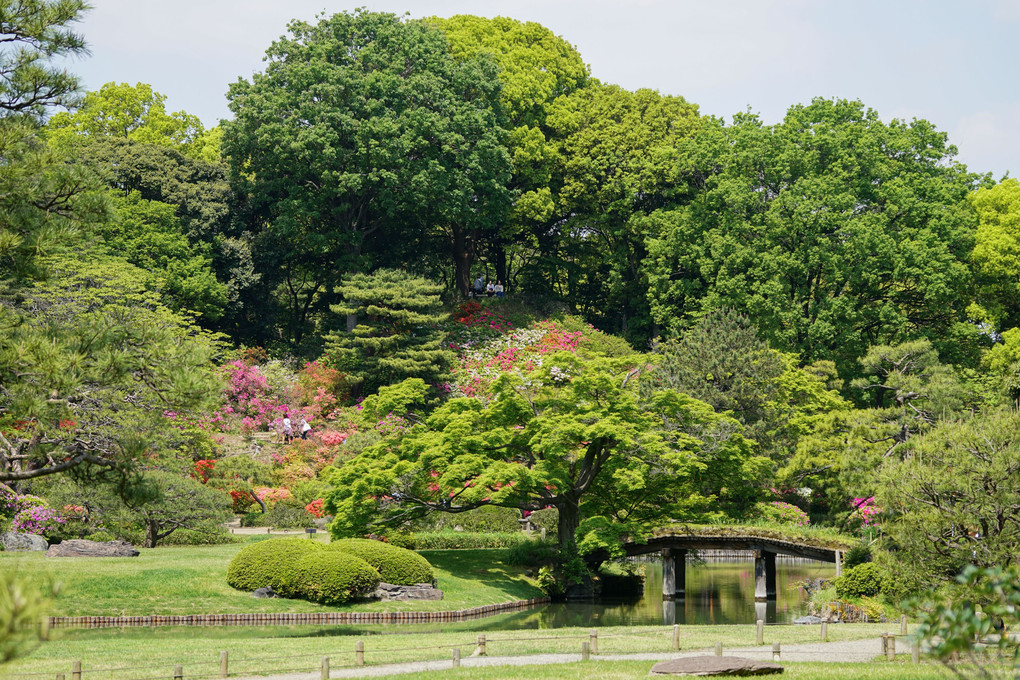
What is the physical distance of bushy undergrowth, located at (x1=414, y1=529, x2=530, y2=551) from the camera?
36.0 m

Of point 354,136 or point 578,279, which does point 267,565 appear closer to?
point 354,136

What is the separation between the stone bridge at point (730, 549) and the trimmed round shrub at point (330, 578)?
1087 centimetres

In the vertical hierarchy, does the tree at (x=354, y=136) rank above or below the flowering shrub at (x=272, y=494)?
above

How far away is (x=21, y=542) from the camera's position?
93.0ft

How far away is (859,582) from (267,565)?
16142 mm

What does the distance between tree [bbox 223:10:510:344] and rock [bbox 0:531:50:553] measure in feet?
76.3

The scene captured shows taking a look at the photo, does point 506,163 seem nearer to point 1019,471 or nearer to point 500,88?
point 500,88

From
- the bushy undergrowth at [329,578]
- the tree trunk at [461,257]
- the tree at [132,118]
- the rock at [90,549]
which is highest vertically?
the tree at [132,118]

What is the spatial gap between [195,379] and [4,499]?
47.0 ft

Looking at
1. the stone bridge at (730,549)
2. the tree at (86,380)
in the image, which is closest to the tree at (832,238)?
the stone bridge at (730,549)

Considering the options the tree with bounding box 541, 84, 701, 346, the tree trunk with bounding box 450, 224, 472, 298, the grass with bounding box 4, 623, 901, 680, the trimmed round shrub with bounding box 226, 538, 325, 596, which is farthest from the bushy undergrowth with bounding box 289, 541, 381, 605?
the tree trunk with bounding box 450, 224, 472, 298

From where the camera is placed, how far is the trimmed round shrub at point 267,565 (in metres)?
27.0

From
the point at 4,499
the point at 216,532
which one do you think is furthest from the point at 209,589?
the point at 216,532

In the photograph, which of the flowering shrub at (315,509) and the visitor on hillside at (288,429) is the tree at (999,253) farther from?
the visitor on hillside at (288,429)
